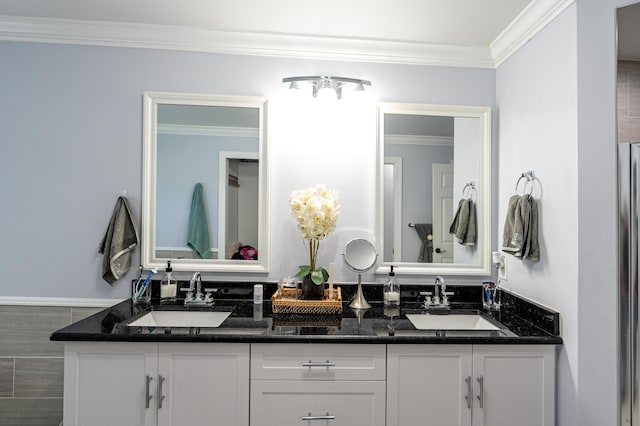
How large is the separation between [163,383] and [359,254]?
3.73ft

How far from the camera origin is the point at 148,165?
218 cm

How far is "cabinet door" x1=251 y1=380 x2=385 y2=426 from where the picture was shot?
162 cm

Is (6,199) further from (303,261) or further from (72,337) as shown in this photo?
(303,261)

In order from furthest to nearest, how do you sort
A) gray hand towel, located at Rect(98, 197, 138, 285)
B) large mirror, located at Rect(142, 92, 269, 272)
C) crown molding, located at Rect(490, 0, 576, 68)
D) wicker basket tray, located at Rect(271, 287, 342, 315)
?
large mirror, located at Rect(142, 92, 269, 272) → gray hand towel, located at Rect(98, 197, 138, 285) → wicker basket tray, located at Rect(271, 287, 342, 315) → crown molding, located at Rect(490, 0, 576, 68)

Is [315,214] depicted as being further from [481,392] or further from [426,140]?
[481,392]

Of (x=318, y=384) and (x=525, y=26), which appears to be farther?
(x=525, y=26)

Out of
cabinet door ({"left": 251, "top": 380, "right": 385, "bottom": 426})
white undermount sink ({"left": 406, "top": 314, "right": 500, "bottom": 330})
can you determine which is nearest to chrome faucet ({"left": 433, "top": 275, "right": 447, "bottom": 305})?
white undermount sink ({"left": 406, "top": 314, "right": 500, "bottom": 330})

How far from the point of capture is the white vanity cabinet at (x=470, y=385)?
1.64 meters

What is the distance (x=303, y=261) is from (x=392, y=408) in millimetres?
908

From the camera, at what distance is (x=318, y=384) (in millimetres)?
1628

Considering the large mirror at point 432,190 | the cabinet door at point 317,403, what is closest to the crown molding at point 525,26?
the large mirror at point 432,190

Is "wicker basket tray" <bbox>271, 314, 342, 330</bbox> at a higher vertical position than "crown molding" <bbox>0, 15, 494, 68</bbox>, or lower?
lower

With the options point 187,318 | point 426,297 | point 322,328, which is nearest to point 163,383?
point 187,318

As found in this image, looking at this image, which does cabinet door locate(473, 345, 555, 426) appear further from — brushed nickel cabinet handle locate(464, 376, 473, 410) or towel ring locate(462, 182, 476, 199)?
towel ring locate(462, 182, 476, 199)
